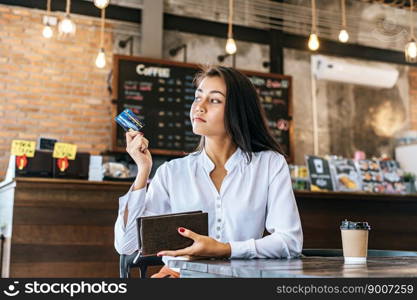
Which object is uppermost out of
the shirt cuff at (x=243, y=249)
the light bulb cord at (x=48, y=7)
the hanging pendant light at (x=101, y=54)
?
Answer: the light bulb cord at (x=48, y=7)

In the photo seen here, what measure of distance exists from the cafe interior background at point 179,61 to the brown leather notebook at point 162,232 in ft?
8.40

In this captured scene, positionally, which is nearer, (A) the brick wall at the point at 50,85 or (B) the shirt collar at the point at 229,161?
(B) the shirt collar at the point at 229,161

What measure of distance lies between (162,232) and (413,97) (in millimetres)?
→ 7111

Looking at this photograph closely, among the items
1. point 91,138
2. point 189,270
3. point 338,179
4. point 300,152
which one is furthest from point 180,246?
point 300,152

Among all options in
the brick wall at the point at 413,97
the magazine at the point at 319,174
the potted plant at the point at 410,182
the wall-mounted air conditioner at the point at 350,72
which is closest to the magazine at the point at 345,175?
the magazine at the point at 319,174

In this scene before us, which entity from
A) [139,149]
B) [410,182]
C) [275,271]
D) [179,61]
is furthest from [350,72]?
A: [275,271]

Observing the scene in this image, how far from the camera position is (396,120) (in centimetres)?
761

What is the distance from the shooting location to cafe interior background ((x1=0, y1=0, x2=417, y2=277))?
151 inches

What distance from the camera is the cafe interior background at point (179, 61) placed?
3838mm

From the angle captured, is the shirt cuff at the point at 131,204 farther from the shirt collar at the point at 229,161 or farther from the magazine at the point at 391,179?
the magazine at the point at 391,179

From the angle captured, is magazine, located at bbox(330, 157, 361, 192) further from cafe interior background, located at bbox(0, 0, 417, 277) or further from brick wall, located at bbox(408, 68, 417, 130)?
brick wall, located at bbox(408, 68, 417, 130)

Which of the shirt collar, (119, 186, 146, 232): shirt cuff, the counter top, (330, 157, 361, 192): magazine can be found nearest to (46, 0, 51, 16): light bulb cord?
(330, 157, 361, 192): magazine

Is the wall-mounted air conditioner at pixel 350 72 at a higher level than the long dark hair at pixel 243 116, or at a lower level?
higher

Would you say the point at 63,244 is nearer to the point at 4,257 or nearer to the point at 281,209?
the point at 4,257
